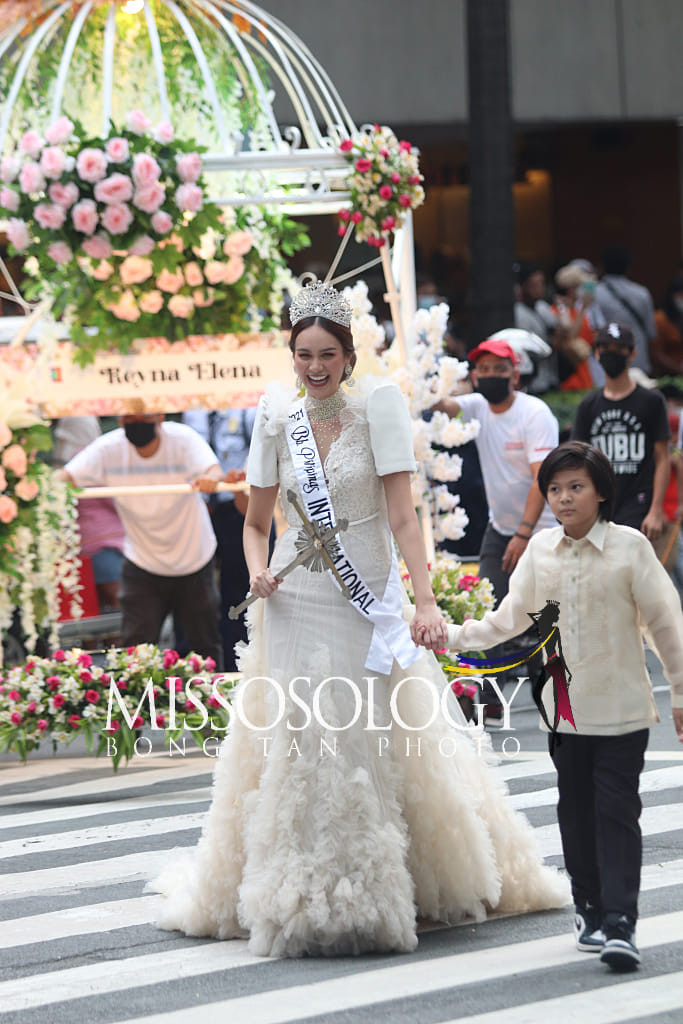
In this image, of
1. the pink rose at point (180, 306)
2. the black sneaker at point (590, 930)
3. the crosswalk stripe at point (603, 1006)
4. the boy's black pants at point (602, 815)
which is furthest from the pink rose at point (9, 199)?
the crosswalk stripe at point (603, 1006)

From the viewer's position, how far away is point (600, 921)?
5121mm

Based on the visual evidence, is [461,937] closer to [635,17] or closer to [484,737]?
[484,737]

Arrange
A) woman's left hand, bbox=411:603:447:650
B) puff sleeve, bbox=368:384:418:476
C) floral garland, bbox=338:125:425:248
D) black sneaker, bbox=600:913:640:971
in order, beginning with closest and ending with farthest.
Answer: black sneaker, bbox=600:913:640:971 → woman's left hand, bbox=411:603:447:650 → puff sleeve, bbox=368:384:418:476 → floral garland, bbox=338:125:425:248

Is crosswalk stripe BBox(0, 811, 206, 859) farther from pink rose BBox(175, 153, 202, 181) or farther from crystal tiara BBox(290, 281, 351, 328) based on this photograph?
pink rose BBox(175, 153, 202, 181)

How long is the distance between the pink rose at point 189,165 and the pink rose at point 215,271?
2.52ft

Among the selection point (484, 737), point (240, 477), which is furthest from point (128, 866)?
point (240, 477)

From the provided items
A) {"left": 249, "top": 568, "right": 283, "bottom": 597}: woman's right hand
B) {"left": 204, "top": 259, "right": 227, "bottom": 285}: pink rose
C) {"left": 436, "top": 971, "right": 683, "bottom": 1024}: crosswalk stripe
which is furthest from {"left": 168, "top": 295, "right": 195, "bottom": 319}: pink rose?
{"left": 436, "top": 971, "right": 683, "bottom": 1024}: crosswalk stripe

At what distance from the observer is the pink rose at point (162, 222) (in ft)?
29.7

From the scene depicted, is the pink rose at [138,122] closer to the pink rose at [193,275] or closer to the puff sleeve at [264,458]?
the pink rose at [193,275]

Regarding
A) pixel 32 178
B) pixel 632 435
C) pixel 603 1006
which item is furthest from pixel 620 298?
pixel 603 1006

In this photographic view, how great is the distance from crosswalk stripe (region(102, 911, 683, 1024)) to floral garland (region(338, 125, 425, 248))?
4.89m

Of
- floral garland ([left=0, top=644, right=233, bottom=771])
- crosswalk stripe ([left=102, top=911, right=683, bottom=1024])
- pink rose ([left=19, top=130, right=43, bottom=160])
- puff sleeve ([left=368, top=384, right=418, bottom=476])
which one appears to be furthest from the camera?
pink rose ([left=19, top=130, right=43, bottom=160])

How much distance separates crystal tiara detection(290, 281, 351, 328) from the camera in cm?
Answer: 552

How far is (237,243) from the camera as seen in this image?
9688mm
